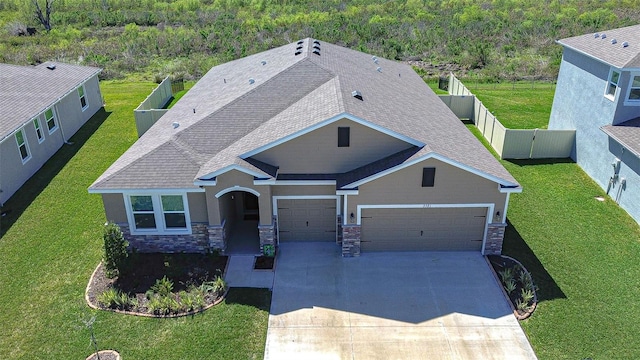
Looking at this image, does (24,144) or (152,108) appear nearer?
(24,144)

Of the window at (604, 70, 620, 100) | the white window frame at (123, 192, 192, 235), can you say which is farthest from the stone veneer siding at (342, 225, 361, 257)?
the window at (604, 70, 620, 100)

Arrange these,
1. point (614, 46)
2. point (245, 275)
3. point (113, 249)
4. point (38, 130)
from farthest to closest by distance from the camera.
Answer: point (38, 130) → point (614, 46) → point (245, 275) → point (113, 249)

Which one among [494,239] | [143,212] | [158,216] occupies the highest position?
[143,212]

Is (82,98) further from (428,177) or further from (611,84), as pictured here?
(611,84)

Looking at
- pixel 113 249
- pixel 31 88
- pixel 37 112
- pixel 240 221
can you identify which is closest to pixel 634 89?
pixel 240 221

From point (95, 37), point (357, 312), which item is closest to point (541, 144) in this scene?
point (357, 312)
